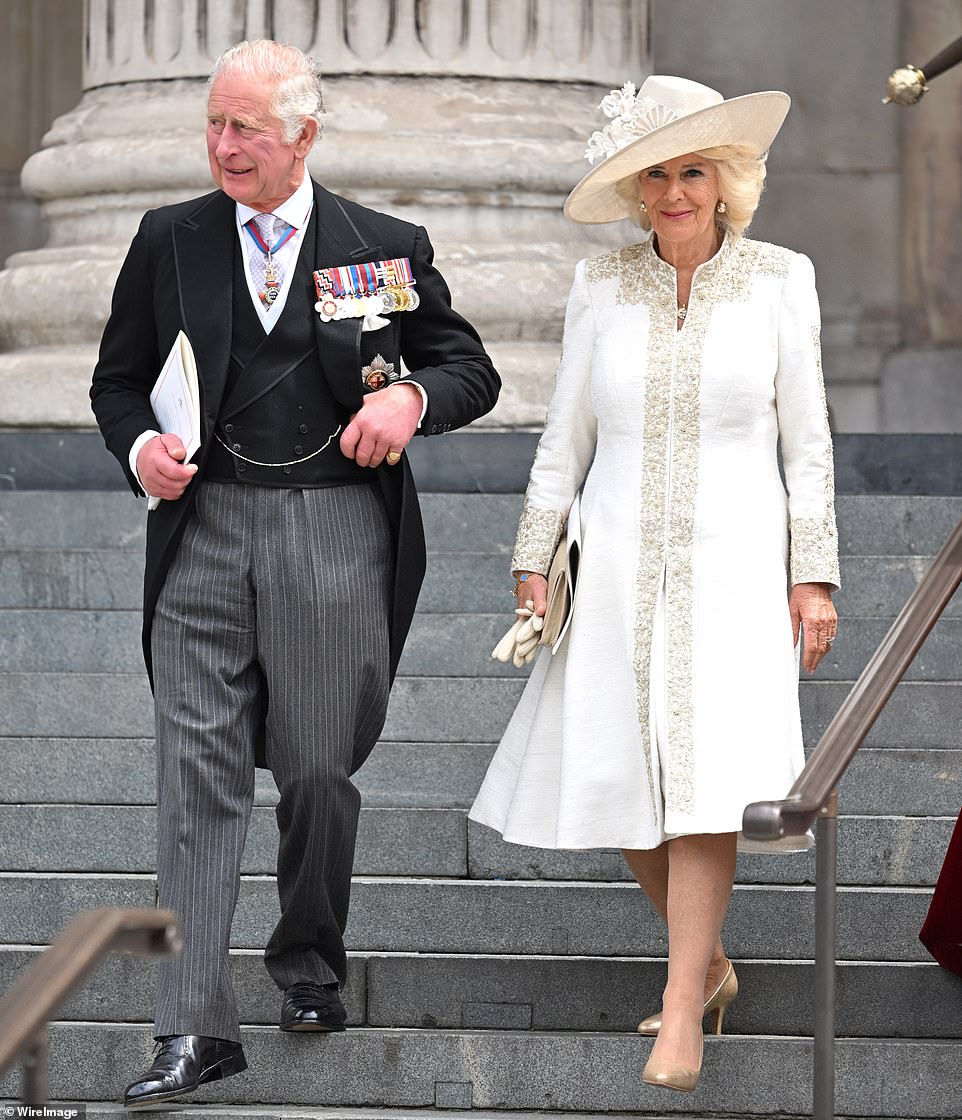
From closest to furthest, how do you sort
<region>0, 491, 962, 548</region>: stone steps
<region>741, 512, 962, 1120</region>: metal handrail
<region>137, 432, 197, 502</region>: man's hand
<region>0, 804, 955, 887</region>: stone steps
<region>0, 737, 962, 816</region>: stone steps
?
<region>741, 512, 962, 1120</region>: metal handrail
<region>137, 432, 197, 502</region>: man's hand
<region>0, 804, 955, 887</region>: stone steps
<region>0, 737, 962, 816</region>: stone steps
<region>0, 491, 962, 548</region>: stone steps

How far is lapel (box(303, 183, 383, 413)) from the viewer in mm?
4055

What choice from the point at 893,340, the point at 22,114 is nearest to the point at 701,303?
the point at 893,340

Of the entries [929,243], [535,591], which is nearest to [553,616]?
[535,591]

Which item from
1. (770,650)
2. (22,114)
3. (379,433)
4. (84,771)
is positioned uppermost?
(22,114)

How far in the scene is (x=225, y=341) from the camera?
403 centimetres

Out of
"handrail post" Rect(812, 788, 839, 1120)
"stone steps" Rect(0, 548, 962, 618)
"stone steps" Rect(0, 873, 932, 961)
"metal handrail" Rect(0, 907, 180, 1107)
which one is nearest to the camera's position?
"metal handrail" Rect(0, 907, 180, 1107)

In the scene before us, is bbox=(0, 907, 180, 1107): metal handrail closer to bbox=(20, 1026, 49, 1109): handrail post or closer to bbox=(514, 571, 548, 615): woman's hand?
bbox=(20, 1026, 49, 1109): handrail post

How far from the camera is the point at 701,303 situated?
4.23 m

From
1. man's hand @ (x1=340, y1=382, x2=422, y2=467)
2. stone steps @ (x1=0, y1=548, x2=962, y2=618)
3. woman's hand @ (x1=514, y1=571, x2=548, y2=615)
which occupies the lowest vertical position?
stone steps @ (x1=0, y1=548, x2=962, y2=618)

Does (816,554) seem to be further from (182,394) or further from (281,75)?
(281,75)

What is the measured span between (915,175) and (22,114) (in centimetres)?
451

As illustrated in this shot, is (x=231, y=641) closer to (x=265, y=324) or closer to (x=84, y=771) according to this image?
(x=265, y=324)

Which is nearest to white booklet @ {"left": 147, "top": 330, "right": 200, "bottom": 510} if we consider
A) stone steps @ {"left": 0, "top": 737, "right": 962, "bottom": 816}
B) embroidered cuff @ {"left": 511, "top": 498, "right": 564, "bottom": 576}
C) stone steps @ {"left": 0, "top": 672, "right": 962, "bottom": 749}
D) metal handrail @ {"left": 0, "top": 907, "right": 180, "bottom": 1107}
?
embroidered cuff @ {"left": 511, "top": 498, "right": 564, "bottom": 576}

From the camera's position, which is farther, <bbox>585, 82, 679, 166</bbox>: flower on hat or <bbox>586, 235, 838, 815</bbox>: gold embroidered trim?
<bbox>585, 82, 679, 166</bbox>: flower on hat
